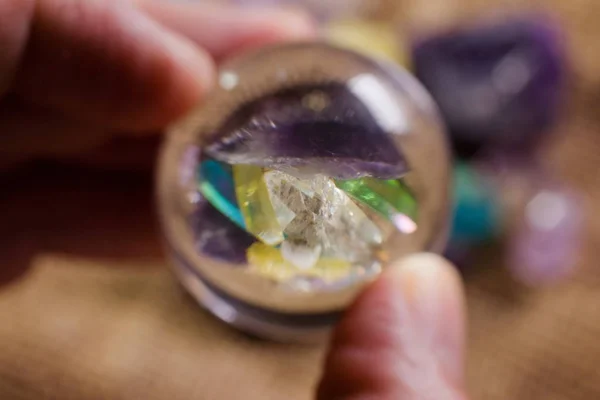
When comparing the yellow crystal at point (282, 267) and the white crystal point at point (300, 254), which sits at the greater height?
the white crystal point at point (300, 254)

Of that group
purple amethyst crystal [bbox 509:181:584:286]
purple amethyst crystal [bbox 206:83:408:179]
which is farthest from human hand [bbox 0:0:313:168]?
purple amethyst crystal [bbox 509:181:584:286]

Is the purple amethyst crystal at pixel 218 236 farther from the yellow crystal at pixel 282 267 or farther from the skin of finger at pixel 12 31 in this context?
the skin of finger at pixel 12 31

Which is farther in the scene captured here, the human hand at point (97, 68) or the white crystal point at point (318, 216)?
the human hand at point (97, 68)

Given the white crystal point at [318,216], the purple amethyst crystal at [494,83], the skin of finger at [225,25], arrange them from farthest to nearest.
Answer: the purple amethyst crystal at [494,83] < the skin of finger at [225,25] < the white crystal point at [318,216]

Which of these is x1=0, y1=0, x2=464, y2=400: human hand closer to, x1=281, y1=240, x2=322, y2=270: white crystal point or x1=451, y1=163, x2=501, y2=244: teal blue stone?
x1=281, y1=240, x2=322, y2=270: white crystal point

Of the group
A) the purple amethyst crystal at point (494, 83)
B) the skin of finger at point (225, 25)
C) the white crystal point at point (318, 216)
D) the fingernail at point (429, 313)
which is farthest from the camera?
the purple amethyst crystal at point (494, 83)

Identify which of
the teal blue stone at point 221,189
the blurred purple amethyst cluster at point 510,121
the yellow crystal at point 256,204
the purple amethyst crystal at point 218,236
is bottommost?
the blurred purple amethyst cluster at point 510,121

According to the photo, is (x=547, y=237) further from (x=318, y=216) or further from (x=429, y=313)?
(x=318, y=216)

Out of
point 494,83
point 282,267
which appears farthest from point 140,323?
point 494,83

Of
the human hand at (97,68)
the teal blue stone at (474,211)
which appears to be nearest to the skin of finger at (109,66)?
the human hand at (97,68)
